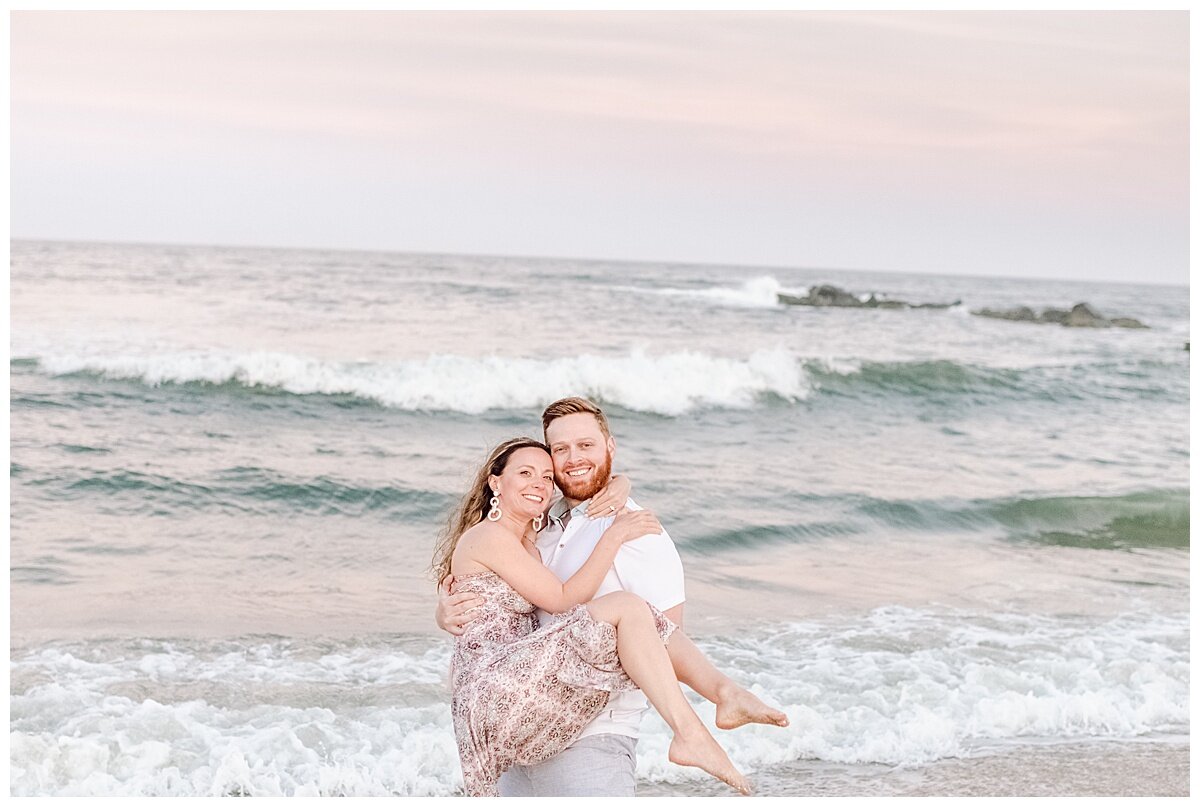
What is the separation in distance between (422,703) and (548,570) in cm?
290

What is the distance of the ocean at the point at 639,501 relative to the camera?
5691 mm

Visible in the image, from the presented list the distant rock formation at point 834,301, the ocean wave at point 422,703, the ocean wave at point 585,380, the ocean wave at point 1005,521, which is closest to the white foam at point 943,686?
the ocean wave at point 422,703

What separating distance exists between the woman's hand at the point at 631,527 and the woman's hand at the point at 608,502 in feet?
0.17

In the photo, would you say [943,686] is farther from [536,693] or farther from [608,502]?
[536,693]

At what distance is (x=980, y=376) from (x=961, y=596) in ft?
42.9

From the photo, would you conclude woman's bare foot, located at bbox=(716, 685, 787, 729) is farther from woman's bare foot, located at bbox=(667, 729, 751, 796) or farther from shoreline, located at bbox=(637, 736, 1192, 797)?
shoreline, located at bbox=(637, 736, 1192, 797)

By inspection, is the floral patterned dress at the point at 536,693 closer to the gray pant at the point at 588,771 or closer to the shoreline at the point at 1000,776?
the gray pant at the point at 588,771

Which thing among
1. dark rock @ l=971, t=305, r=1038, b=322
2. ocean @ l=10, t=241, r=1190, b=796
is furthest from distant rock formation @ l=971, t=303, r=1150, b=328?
ocean @ l=10, t=241, r=1190, b=796

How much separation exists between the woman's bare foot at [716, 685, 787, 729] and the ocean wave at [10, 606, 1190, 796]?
210 cm

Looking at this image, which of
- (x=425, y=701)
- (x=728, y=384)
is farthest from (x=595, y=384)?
(x=425, y=701)

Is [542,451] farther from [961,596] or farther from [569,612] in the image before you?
[961,596]

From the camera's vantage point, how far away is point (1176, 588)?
9.18 meters

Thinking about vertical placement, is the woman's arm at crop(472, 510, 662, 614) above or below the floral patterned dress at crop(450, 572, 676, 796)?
above

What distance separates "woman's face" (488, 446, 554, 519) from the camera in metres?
3.79
